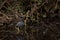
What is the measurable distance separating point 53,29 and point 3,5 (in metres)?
0.91

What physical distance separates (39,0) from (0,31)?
0.77 m

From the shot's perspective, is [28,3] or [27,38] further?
[28,3]

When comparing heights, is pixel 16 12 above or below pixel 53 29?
above

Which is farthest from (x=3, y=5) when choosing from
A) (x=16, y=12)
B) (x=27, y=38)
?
(x=27, y=38)

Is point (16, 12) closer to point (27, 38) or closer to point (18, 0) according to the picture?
point (18, 0)

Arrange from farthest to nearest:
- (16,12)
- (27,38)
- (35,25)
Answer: (16,12) → (35,25) → (27,38)

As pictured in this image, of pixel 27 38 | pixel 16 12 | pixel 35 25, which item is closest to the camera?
pixel 27 38

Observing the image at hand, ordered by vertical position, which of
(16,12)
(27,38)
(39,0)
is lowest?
(27,38)

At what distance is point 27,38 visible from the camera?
2383 mm

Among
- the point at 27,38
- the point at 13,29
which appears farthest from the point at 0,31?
the point at 27,38

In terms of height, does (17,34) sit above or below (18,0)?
below

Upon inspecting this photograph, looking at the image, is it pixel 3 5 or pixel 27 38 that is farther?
pixel 3 5

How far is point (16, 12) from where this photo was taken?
107 inches

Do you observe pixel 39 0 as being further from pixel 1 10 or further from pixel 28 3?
pixel 1 10
